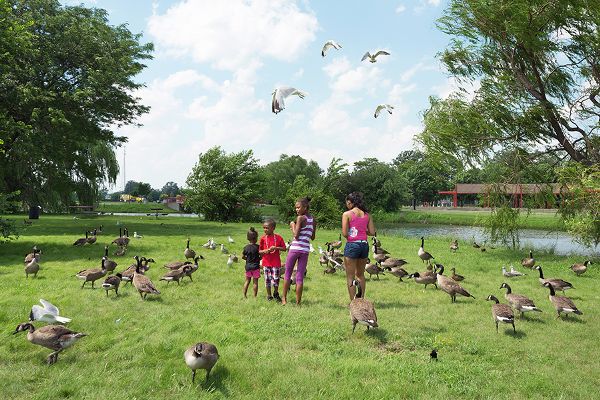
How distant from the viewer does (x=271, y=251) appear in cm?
988

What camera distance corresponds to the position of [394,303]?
33.7 feet

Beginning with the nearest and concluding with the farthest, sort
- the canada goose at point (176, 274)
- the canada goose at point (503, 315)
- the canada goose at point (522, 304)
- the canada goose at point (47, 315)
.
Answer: the canada goose at point (47, 315) < the canada goose at point (503, 315) < the canada goose at point (522, 304) < the canada goose at point (176, 274)

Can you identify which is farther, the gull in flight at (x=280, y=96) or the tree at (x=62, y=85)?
the tree at (x=62, y=85)

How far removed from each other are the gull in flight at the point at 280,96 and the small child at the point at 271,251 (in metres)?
2.60

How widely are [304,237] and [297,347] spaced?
2.89m

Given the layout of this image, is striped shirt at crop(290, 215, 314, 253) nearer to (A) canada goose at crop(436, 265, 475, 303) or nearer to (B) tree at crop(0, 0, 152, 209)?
(A) canada goose at crop(436, 265, 475, 303)

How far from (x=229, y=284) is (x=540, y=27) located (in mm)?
18048

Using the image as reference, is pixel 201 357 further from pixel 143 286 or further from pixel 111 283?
pixel 111 283

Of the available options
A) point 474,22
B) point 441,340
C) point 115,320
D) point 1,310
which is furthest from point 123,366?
point 474,22

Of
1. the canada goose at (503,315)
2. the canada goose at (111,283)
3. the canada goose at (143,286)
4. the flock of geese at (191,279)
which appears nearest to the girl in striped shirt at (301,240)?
the flock of geese at (191,279)

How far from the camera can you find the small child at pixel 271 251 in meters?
9.81

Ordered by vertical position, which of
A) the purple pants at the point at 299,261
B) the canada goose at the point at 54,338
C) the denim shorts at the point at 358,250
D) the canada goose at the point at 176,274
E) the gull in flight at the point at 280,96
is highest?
the gull in flight at the point at 280,96

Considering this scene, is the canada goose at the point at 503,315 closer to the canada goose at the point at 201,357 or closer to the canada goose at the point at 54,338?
the canada goose at the point at 201,357

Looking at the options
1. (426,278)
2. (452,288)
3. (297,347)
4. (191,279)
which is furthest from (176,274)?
(452,288)
